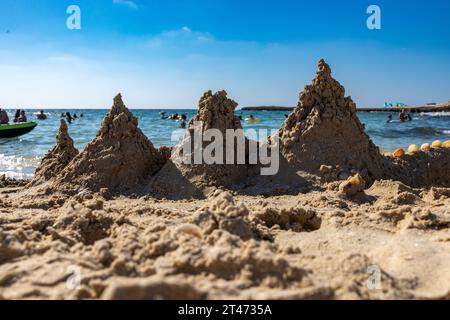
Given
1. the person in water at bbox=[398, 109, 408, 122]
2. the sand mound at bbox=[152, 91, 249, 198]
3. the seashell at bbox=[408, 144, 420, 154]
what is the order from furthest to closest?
the person in water at bbox=[398, 109, 408, 122]
the seashell at bbox=[408, 144, 420, 154]
the sand mound at bbox=[152, 91, 249, 198]

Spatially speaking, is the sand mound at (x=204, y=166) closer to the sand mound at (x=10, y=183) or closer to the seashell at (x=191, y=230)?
the seashell at (x=191, y=230)

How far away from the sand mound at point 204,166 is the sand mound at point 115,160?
30 centimetres

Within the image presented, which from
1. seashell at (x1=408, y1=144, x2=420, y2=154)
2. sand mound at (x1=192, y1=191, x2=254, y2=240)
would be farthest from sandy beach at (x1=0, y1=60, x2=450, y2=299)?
seashell at (x1=408, y1=144, x2=420, y2=154)

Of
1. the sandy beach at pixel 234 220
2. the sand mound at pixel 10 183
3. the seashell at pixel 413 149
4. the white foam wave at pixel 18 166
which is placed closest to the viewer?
the sandy beach at pixel 234 220

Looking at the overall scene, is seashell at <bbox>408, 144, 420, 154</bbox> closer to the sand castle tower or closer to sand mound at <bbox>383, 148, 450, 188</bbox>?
sand mound at <bbox>383, 148, 450, 188</bbox>

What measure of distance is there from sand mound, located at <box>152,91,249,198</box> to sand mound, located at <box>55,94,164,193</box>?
304 mm

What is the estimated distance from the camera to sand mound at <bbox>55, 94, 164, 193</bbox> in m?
4.05

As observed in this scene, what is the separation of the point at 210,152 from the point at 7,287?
103 inches

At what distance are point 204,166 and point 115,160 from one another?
95 cm

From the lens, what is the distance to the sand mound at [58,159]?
14.7 ft

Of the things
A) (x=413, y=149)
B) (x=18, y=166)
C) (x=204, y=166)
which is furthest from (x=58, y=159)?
(x=413, y=149)

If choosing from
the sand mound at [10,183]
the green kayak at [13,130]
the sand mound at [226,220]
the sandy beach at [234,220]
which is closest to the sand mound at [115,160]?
the sandy beach at [234,220]

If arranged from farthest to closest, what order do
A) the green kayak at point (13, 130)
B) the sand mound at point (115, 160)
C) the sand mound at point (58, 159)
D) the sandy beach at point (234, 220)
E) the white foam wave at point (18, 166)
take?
the green kayak at point (13, 130) < the white foam wave at point (18, 166) < the sand mound at point (58, 159) < the sand mound at point (115, 160) < the sandy beach at point (234, 220)

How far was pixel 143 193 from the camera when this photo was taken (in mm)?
3928
